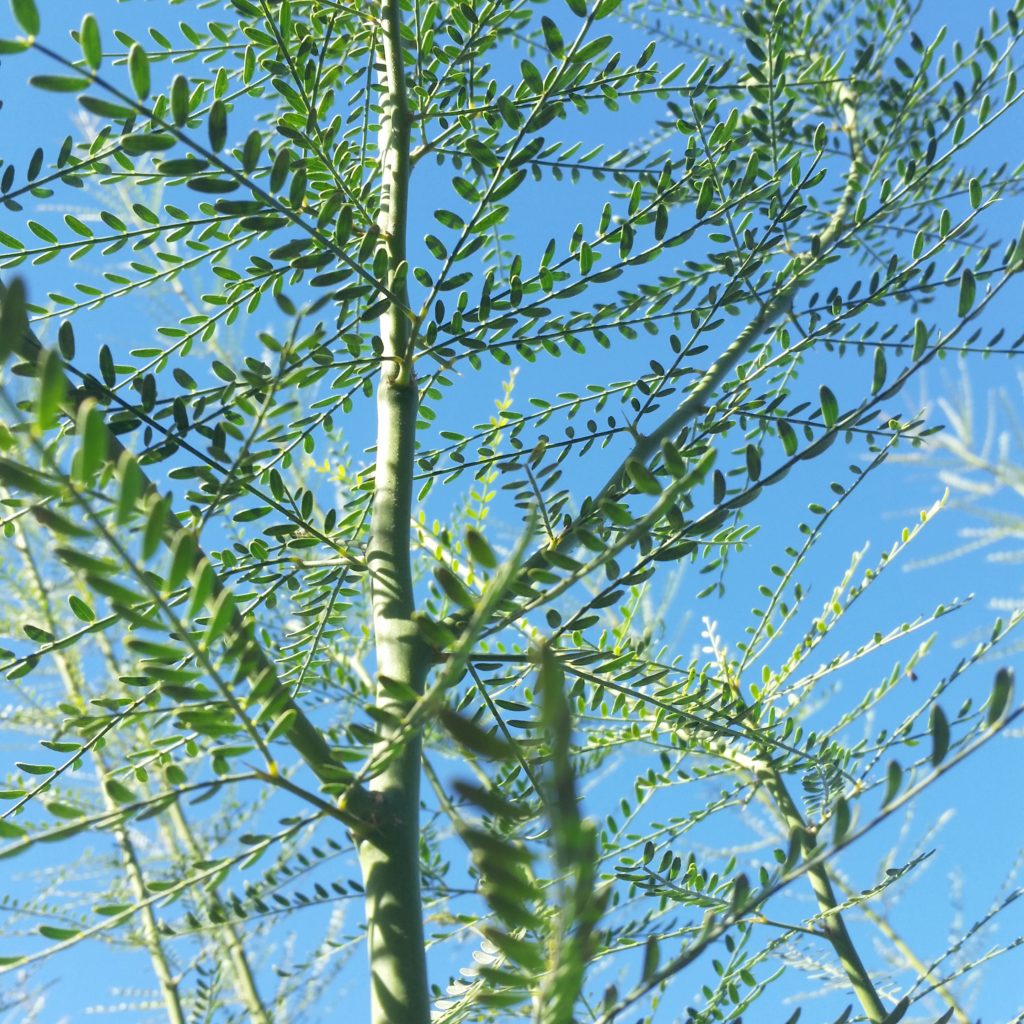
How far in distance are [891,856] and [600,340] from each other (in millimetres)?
996

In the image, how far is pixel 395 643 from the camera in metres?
0.89

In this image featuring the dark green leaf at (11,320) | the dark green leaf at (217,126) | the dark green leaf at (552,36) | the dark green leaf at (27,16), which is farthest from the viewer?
the dark green leaf at (552,36)

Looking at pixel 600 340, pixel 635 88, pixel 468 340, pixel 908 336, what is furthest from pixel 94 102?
→ pixel 908 336

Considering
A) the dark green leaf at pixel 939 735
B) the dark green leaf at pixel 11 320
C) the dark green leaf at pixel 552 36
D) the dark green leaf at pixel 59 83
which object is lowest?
the dark green leaf at pixel 939 735

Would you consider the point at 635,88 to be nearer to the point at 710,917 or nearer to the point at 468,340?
the point at 468,340

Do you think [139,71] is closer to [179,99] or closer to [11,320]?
[179,99]

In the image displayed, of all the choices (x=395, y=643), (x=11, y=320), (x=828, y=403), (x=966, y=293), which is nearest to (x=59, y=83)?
(x=11, y=320)

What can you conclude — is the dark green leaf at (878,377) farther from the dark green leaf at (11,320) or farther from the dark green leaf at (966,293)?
the dark green leaf at (11,320)

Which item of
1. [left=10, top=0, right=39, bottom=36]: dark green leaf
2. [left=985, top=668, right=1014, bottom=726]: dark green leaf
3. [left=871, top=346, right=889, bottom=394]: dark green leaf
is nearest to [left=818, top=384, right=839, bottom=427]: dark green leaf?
[left=871, top=346, right=889, bottom=394]: dark green leaf

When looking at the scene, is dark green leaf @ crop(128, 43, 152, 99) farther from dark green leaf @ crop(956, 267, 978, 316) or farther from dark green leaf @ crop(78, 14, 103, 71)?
dark green leaf @ crop(956, 267, 978, 316)

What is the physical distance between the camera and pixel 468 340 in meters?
1.10

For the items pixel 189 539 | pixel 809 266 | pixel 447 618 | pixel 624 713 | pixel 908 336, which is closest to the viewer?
pixel 189 539

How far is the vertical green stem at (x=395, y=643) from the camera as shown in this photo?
73cm

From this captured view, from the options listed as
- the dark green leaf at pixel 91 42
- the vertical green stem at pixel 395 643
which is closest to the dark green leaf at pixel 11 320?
the vertical green stem at pixel 395 643
